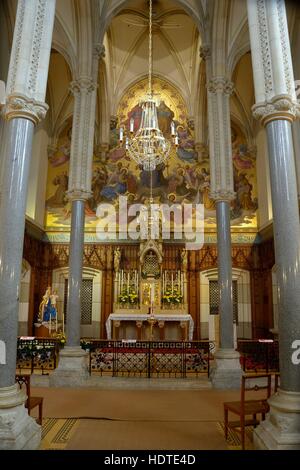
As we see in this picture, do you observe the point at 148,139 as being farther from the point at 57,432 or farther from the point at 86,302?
the point at 86,302

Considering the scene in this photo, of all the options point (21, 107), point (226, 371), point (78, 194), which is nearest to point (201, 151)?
point (78, 194)

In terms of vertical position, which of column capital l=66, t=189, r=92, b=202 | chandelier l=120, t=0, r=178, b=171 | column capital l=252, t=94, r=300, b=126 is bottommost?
column capital l=252, t=94, r=300, b=126

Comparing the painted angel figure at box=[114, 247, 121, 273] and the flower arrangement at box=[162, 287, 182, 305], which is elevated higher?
the painted angel figure at box=[114, 247, 121, 273]

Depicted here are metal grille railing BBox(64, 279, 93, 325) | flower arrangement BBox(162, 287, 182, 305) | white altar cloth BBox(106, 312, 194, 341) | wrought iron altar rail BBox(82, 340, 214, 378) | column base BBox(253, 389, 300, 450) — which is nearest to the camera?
column base BBox(253, 389, 300, 450)

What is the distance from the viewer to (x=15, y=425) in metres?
4.46

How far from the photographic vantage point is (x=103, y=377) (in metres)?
9.43

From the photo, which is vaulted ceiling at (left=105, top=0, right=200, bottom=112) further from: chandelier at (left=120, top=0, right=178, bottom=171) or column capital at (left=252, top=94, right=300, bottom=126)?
column capital at (left=252, top=94, right=300, bottom=126)

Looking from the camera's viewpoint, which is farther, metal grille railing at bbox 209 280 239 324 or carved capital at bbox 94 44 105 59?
metal grille railing at bbox 209 280 239 324

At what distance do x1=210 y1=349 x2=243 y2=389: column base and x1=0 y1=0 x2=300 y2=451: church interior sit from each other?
36 mm

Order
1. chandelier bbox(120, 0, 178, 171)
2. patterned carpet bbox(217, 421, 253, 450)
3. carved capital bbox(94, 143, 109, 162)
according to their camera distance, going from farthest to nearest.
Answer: carved capital bbox(94, 143, 109, 162) → chandelier bbox(120, 0, 178, 171) → patterned carpet bbox(217, 421, 253, 450)

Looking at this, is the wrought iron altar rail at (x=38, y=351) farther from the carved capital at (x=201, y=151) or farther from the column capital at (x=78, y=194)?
the carved capital at (x=201, y=151)

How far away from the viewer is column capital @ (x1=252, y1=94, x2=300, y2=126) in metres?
5.45

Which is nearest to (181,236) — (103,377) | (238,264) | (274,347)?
(238,264)

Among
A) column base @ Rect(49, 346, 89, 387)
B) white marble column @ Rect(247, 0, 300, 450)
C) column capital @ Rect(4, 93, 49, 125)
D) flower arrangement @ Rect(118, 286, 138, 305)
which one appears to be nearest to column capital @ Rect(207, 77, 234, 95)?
white marble column @ Rect(247, 0, 300, 450)
